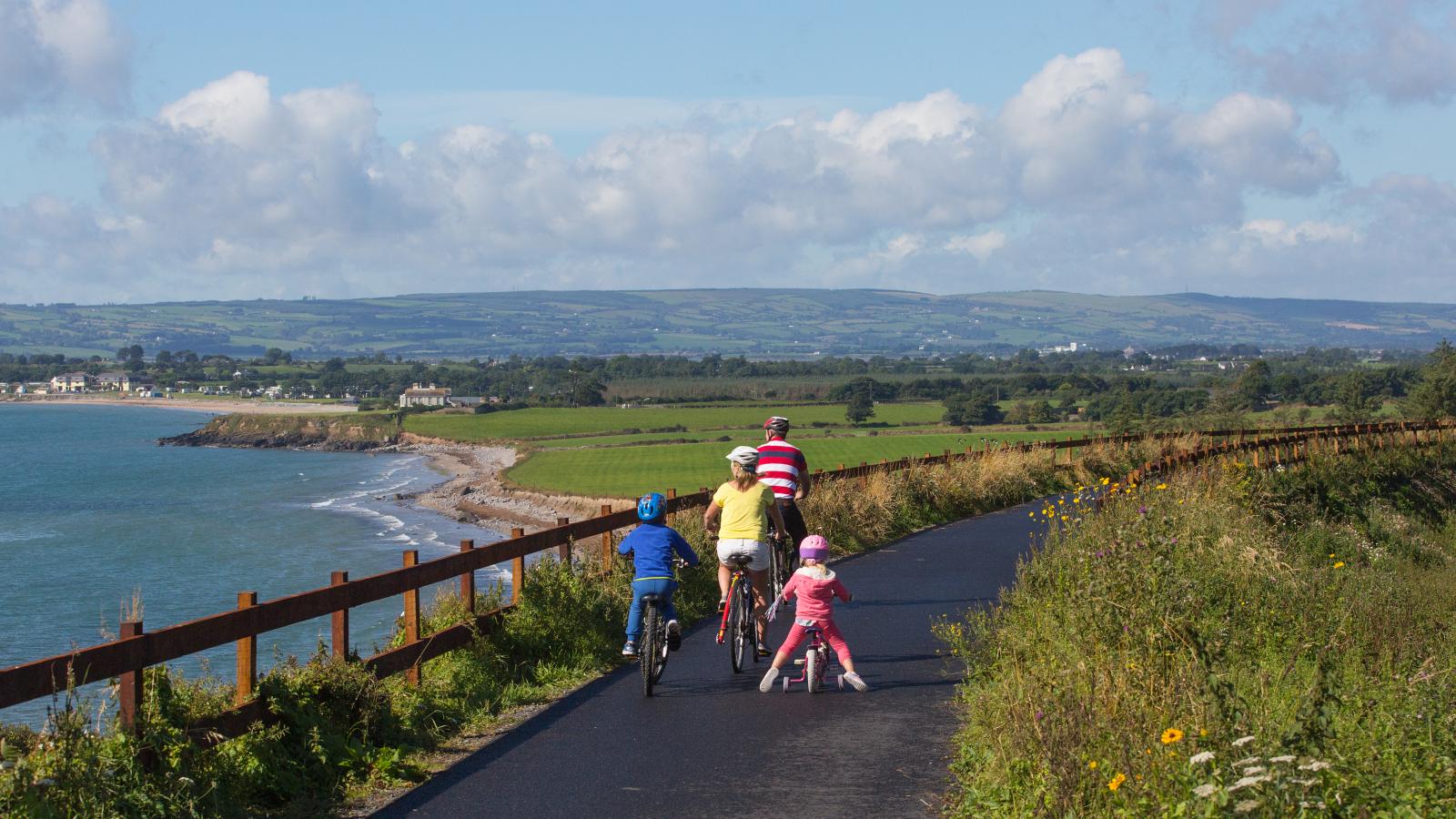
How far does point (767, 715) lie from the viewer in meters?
9.99

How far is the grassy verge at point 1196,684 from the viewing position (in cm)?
600

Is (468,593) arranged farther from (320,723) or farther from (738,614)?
(320,723)

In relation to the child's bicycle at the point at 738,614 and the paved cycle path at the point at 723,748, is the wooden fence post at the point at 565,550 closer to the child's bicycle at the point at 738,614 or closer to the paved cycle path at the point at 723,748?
the paved cycle path at the point at 723,748

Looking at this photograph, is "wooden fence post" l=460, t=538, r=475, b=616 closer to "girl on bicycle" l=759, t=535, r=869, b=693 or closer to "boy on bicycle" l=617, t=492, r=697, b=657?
"boy on bicycle" l=617, t=492, r=697, b=657

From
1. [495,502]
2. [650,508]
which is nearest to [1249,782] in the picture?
[650,508]

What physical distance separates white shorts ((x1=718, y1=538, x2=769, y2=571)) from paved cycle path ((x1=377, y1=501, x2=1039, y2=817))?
0.88 meters

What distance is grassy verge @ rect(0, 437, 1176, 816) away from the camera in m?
6.74

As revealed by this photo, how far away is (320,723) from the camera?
8531mm

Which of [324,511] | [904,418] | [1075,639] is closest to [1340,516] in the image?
[1075,639]

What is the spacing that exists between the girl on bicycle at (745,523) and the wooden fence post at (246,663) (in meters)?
4.09

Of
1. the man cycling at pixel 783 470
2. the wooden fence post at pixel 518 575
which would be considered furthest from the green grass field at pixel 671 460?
the wooden fence post at pixel 518 575

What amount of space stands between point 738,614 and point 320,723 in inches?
150

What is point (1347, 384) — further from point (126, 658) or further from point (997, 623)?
point (126, 658)

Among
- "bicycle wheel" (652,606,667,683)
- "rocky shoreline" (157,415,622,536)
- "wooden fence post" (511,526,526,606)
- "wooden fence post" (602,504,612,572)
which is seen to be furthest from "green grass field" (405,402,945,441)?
"bicycle wheel" (652,606,667,683)
